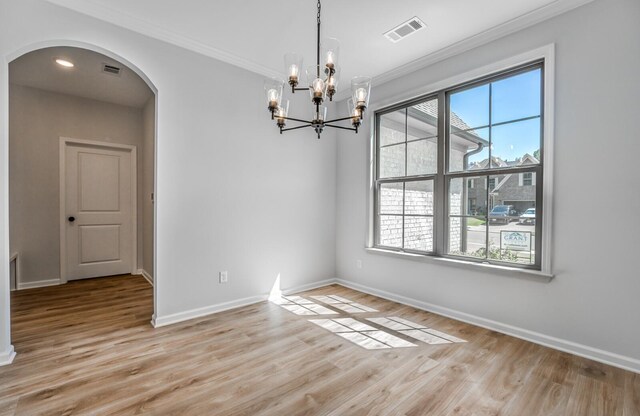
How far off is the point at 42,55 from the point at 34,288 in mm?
3146

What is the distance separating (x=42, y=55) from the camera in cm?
334

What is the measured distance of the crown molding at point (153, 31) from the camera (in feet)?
8.12

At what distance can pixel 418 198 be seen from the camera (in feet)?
11.8

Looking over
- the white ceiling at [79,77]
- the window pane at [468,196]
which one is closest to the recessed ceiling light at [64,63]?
the white ceiling at [79,77]

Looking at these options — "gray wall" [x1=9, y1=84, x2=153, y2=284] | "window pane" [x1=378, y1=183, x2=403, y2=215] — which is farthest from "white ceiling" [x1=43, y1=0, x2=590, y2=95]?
"gray wall" [x1=9, y1=84, x2=153, y2=284]

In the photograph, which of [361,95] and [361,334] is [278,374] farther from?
[361,95]

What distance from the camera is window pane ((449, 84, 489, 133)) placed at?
9.89 feet

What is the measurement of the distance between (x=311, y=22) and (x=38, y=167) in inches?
176

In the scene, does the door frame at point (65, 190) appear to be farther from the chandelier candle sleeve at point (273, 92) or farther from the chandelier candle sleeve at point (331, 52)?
the chandelier candle sleeve at point (331, 52)

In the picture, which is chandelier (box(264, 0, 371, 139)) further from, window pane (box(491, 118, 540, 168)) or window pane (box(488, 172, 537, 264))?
→ window pane (box(488, 172, 537, 264))

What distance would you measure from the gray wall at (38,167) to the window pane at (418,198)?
497 cm

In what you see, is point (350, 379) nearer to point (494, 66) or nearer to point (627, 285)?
point (627, 285)

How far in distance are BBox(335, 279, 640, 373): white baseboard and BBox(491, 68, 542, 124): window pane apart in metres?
1.98

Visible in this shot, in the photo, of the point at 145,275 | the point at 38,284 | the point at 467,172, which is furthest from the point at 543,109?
the point at 38,284
